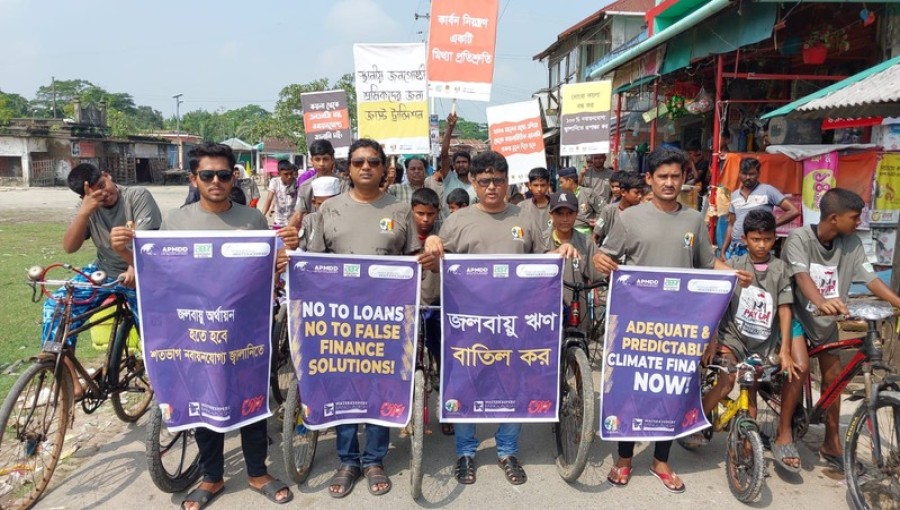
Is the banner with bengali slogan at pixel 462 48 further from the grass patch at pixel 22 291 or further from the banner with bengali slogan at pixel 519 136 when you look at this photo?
the grass patch at pixel 22 291

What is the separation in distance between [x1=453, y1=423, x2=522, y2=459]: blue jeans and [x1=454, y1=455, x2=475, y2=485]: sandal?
30 mm

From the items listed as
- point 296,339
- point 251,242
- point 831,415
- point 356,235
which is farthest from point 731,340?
point 251,242

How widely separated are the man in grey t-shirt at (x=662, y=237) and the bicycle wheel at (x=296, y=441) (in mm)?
1864

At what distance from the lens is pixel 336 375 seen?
354cm

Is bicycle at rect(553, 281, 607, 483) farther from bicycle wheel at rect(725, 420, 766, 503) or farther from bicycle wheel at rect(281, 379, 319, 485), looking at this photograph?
bicycle wheel at rect(281, 379, 319, 485)

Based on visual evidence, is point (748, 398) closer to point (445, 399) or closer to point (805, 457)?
point (805, 457)

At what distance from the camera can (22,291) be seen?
853 cm

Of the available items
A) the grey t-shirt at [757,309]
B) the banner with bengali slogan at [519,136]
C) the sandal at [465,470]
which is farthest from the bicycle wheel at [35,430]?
the banner with bengali slogan at [519,136]

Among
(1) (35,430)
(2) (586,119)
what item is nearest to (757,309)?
(1) (35,430)

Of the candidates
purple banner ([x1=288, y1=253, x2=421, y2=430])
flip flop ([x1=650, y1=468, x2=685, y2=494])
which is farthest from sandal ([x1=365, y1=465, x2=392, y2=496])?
flip flop ([x1=650, y1=468, x2=685, y2=494])

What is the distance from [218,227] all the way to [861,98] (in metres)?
4.78

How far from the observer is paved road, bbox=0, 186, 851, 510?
3.51m

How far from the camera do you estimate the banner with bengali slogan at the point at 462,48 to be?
6.89 metres

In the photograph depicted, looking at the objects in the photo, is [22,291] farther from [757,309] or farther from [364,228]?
[757,309]
